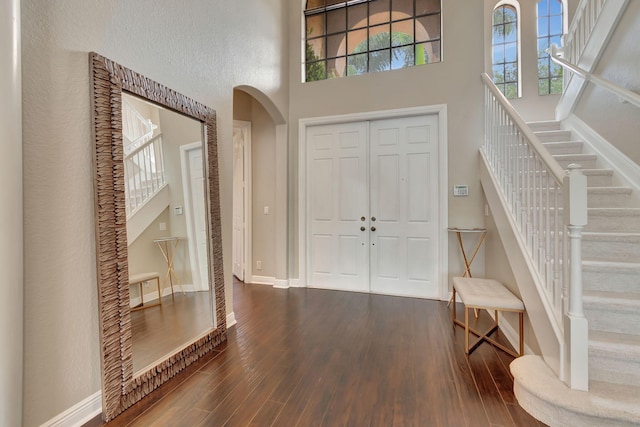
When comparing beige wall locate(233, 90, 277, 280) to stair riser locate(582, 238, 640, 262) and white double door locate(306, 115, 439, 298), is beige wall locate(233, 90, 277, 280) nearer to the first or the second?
white double door locate(306, 115, 439, 298)

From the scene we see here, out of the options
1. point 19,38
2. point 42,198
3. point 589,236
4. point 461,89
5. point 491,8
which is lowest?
point 589,236

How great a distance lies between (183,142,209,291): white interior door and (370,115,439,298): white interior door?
234 cm

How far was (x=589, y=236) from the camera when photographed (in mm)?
2201

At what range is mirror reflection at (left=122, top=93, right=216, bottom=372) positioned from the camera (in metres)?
1.92

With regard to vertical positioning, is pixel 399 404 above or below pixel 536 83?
below

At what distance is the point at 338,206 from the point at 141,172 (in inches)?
107

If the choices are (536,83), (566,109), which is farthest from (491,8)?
(566,109)

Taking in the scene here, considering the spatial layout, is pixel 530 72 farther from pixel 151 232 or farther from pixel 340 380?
pixel 151 232

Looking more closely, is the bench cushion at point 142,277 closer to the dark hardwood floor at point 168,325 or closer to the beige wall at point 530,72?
the dark hardwood floor at point 168,325

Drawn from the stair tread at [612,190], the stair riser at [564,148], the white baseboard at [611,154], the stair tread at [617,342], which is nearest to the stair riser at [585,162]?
the white baseboard at [611,154]

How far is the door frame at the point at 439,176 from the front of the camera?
3.77 meters

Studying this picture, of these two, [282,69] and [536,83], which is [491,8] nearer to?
[536,83]

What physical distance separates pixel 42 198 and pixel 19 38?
0.74 metres

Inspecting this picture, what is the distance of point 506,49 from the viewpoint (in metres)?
5.55
